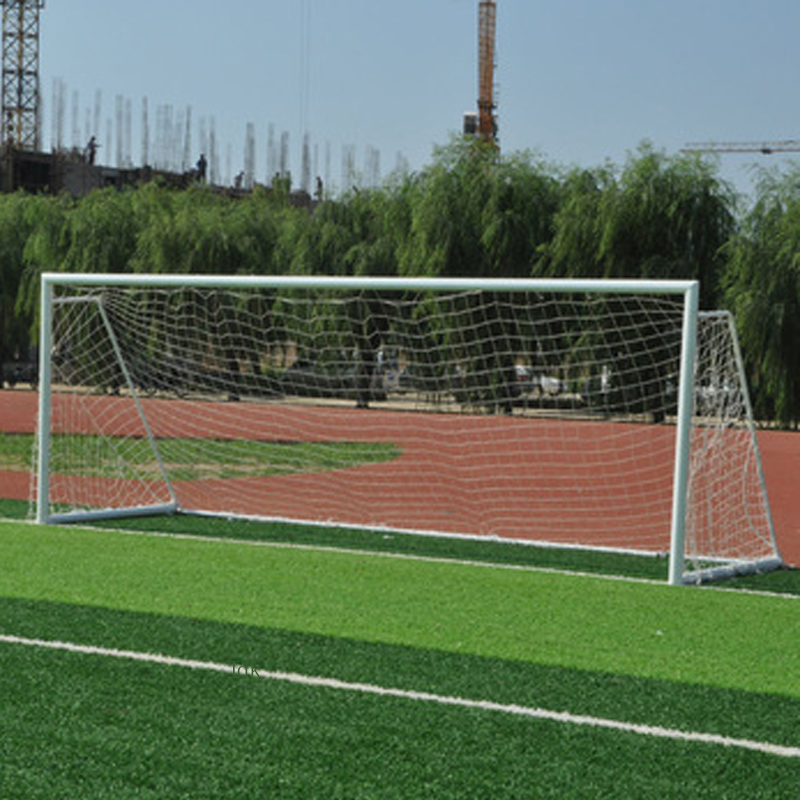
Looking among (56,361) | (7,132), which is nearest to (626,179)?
(56,361)

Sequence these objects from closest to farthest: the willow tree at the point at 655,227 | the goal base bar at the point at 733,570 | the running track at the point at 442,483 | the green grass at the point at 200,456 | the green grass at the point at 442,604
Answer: the green grass at the point at 442,604 < the goal base bar at the point at 733,570 < the running track at the point at 442,483 < the green grass at the point at 200,456 < the willow tree at the point at 655,227

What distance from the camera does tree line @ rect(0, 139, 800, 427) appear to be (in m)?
26.2

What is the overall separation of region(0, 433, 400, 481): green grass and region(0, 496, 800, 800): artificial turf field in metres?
6.63

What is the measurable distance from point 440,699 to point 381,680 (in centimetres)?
39

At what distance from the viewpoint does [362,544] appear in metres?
10.4

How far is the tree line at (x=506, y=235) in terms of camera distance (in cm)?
2623

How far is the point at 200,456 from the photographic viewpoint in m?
17.5

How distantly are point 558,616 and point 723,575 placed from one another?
7.09 feet

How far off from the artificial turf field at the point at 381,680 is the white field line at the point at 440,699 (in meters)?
0.02

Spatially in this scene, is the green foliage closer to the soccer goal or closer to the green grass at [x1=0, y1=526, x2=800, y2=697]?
the soccer goal

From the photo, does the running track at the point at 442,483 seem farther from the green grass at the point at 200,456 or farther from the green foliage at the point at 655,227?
the green foliage at the point at 655,227

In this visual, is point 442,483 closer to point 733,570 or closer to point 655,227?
point 733,570

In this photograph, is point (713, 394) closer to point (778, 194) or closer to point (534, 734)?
point (534, 734)

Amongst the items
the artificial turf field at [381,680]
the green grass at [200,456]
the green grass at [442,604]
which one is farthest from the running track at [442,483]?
the artificial turf field at [381,680]
